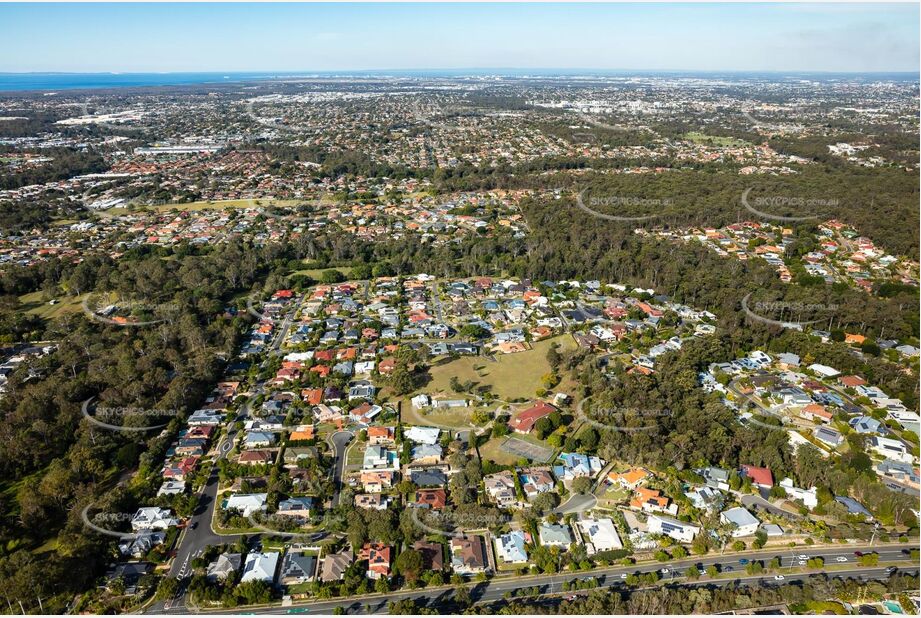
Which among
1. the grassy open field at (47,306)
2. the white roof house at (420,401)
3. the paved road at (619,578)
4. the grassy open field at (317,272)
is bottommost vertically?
the paved road at (619,578)

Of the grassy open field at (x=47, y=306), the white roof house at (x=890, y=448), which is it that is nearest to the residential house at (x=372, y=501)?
the white roof house at (x=890, y=448)

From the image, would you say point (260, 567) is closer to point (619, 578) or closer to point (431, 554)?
point (431, 554)

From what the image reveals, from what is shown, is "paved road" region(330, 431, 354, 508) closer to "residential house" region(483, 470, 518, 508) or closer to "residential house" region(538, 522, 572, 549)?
"residential house" region(483, 470, 518, 508)

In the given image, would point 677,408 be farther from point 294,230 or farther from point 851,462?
point 294,230

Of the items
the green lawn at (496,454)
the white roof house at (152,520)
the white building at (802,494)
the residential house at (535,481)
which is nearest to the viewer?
the white roof house at (152,520)

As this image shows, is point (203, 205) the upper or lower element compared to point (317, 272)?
upper

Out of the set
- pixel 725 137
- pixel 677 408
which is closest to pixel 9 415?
pixel 677 408

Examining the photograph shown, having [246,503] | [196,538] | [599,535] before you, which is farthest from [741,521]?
[196,538]

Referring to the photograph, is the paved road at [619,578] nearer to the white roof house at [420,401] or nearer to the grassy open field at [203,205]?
the white roof house at [420,401]
